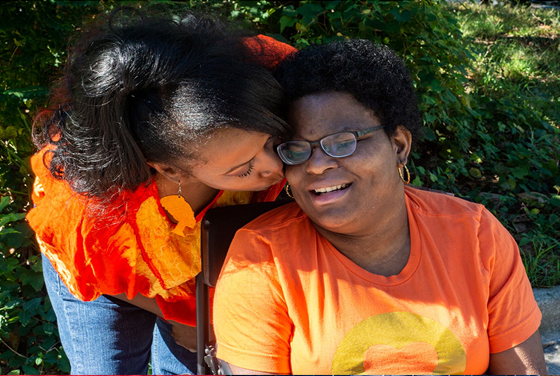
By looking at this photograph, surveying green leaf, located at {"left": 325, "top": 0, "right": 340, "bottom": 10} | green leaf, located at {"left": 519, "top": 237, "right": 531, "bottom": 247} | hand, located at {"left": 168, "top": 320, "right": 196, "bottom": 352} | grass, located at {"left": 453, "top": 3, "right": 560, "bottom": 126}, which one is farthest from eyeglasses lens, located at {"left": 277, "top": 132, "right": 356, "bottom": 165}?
grass, located at {"left": 453, "top": 3, "right": 560, "bottom": 126}

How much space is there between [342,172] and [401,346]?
0.60m

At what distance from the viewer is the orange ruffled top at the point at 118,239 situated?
6.88 ft

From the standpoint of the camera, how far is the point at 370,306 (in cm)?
185

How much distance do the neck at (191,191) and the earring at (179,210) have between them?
0.05m

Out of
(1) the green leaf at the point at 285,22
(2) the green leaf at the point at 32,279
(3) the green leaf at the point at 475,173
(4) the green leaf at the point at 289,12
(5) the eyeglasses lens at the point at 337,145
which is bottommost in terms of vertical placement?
(3) the green leaf at the point at 475,173

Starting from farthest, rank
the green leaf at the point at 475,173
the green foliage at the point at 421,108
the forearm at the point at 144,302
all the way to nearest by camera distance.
Answer: the green leaf at the point at 475,173 < the green foliage at the point at 421,108 < the forearm at the point at 144,302

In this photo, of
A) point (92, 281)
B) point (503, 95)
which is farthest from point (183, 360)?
point (503, 95)

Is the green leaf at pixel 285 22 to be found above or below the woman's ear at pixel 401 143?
above

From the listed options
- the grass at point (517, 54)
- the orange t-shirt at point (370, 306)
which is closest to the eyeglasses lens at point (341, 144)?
the orange t-shirt at point (370, 306)

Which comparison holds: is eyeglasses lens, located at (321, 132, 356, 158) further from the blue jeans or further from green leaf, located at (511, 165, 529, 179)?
green leaf, located at (511, 165, 529, 179)

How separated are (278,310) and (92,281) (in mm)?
823

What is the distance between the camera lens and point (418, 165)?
4594mm

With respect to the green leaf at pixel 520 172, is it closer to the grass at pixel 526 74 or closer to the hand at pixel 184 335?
the grass at pixel 526 74

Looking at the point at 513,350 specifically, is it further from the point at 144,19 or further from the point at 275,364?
the point at 144,19
